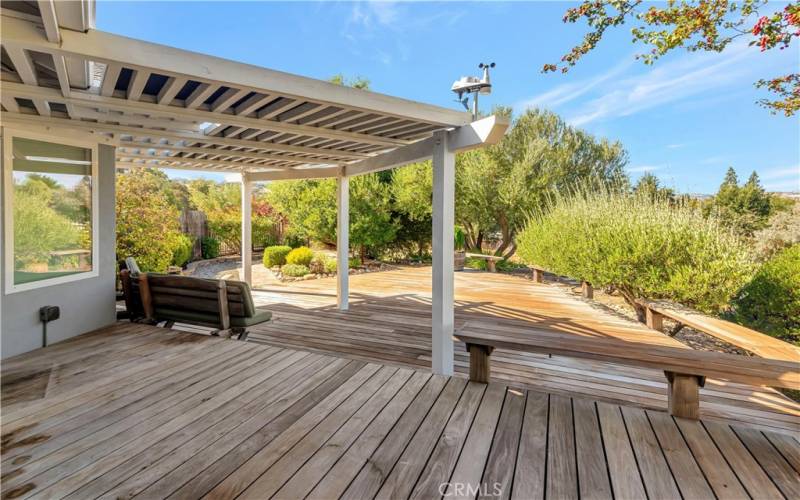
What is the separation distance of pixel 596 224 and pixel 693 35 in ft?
9.27

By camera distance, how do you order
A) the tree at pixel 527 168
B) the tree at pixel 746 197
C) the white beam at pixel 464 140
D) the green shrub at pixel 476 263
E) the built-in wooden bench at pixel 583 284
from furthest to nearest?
the tree at pixel 746 197 < the green shrub at pixel 476 263 < the tree at pixel 527 168 < the built-in wooden bench at pixel 583 284 < the white beam at pixel 464 140

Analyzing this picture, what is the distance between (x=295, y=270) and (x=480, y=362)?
7.36 metres

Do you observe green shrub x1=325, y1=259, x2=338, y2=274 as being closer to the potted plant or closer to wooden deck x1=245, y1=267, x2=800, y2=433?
wooden deck x1=245, y1=267, x2=800, y2=433

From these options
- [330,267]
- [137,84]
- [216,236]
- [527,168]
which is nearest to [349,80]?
[527,168]

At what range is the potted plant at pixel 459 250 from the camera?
36.6 ft

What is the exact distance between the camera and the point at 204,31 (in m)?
10.4

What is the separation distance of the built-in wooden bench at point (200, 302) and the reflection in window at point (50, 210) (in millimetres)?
Result: 659

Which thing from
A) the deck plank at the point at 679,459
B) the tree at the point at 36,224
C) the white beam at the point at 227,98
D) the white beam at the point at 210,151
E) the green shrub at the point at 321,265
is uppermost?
the white beam at the point at 210,151

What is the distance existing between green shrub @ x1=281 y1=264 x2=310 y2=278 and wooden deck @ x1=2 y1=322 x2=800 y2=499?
6.38 meters

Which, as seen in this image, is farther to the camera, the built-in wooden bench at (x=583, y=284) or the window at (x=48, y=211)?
the built-in wooden bench at (x=583, y=284)

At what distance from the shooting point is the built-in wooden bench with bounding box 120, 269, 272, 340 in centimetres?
351

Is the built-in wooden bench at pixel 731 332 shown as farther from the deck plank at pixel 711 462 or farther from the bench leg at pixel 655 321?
the deck plank at pixel 711 462

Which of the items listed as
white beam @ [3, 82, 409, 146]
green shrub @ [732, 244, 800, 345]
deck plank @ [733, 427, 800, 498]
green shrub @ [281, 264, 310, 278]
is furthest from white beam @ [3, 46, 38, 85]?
green shrub @ [281, 264, 310, 278]

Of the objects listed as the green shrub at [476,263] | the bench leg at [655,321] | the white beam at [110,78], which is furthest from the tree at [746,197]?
the white beam at [110,78]
